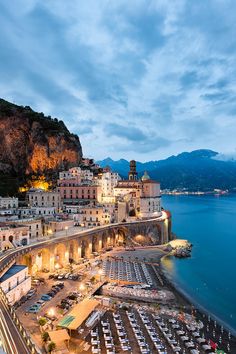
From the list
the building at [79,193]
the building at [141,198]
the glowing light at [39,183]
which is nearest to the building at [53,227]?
the building at [141,198]

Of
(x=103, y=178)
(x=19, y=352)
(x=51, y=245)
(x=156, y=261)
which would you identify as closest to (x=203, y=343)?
(x=19, y=352)

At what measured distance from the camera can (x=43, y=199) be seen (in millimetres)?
76188

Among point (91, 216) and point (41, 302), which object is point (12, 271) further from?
Result: point (91, 216)

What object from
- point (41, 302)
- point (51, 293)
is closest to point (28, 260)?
point (51, 293)

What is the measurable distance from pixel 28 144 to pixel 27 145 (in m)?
0.42

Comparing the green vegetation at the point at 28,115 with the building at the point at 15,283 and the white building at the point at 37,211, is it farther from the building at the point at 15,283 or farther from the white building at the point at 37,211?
the building at the point at 15,283

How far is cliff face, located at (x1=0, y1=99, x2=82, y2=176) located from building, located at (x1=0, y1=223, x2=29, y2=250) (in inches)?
1587

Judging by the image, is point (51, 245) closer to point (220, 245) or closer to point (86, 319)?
point (86, 319)

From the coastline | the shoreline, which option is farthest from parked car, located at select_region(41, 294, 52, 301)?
the shoreline

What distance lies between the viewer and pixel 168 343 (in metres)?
30.0

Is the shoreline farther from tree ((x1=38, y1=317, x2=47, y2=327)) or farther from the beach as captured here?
tree ((x1=38, y1=317, x2=47, y2=327))

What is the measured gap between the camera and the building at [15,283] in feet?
116

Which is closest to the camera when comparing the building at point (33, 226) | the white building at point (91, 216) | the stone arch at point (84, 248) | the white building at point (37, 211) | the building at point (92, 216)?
the building at point (33, 226)

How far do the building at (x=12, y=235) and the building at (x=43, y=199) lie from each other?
20288 millimetres
